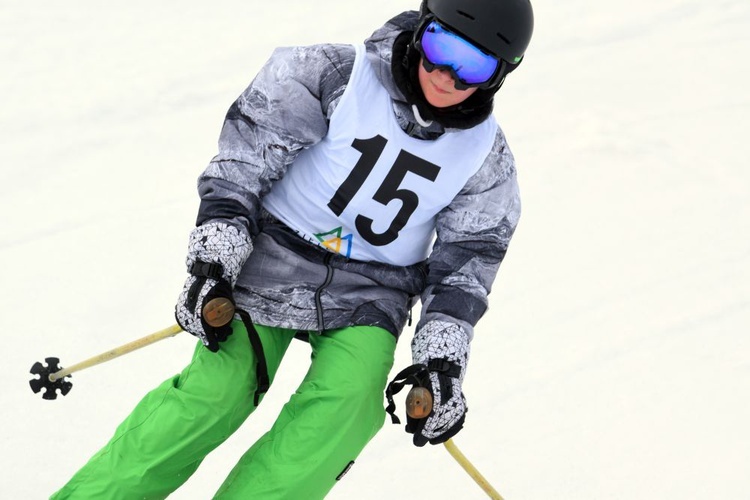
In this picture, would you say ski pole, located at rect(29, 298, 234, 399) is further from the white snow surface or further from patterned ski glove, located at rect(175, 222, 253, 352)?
the white snow surface

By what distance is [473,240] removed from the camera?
226 centimetres

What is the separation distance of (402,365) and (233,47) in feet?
6.26

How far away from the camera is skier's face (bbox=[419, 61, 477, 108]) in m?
2.06

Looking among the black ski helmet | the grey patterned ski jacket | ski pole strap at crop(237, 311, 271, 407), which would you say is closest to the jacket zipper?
the grey patterned ski jacket

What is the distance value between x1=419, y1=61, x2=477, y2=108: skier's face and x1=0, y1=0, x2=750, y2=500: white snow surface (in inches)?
45.3

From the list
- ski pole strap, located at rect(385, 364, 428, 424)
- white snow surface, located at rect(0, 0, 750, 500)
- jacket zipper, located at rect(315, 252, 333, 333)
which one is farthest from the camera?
white snow surface, located at rect(0, 0, 750, 500)

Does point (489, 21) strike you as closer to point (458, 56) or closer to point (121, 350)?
point (458, 56)

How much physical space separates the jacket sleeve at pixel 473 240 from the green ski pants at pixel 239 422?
6.3 inches

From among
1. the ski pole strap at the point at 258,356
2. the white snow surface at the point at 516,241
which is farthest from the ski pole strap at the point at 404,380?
A: the white snow surface at the point at 516,241

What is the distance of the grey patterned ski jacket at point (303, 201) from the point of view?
7.11 feet

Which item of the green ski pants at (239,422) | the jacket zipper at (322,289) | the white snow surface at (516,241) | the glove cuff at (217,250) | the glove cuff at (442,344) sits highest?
the glove cuff at (217,250)

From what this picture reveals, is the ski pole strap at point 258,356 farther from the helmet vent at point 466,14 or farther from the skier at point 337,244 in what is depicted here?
the helmet vent at point 466,14

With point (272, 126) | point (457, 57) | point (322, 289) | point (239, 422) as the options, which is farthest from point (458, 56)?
point (239, 422)

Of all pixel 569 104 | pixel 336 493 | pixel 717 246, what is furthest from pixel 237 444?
pixel 569 104
